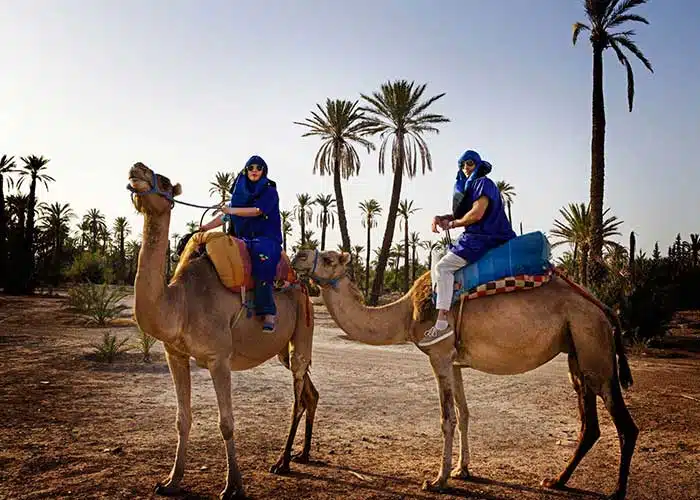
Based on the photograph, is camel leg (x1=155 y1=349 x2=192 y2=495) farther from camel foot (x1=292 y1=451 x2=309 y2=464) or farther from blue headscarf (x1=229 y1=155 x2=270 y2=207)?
blue headscarf (x1=229 y1=155 x2=270 y2=207)

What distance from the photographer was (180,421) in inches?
210

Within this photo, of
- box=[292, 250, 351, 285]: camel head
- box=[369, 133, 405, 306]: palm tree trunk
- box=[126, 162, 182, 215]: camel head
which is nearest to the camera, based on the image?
box=[126, 162, 182, 215]: camel head

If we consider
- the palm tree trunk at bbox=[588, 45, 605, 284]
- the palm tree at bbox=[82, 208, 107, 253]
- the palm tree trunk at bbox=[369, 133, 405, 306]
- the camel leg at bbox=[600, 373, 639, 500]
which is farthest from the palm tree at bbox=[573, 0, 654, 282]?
the palm tree at bbox=[82, 208, 107, 253]

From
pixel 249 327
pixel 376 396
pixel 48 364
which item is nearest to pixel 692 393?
pixel 376 396

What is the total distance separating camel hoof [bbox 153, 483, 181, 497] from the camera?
199 inches

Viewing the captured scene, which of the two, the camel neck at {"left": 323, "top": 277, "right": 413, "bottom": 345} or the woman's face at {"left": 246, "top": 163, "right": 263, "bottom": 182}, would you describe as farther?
the woman's face at {"left": 246, "top": 163, "right": 263, "bottom": 182}

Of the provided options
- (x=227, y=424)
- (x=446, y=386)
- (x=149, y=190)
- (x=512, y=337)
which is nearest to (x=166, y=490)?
(x=227, y=424)

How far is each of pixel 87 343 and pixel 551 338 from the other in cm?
1290

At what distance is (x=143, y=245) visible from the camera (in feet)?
15.7

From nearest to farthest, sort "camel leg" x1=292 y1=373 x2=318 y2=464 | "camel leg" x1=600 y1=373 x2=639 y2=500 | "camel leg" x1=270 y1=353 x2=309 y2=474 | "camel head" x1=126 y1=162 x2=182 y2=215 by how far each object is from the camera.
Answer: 1. "camel head" x1=126 y1=162 x2=182 y2=215
2. "camel leg" x1=600 y1=373 x2=639 y2=500
3. "camel leg" x1=270 y1=353 x2=309 y2=474
4. "camel leg" x1=292 y1=373 x2=318 y2=464

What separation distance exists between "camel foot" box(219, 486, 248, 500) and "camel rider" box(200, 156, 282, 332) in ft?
4.83

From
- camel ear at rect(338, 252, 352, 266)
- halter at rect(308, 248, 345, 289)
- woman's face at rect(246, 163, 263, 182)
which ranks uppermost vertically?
woman's face at rect(246, 163, 263, 182)

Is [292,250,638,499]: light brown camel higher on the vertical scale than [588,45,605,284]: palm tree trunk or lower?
lower

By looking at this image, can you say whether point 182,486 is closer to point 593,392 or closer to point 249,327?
point 249,327
